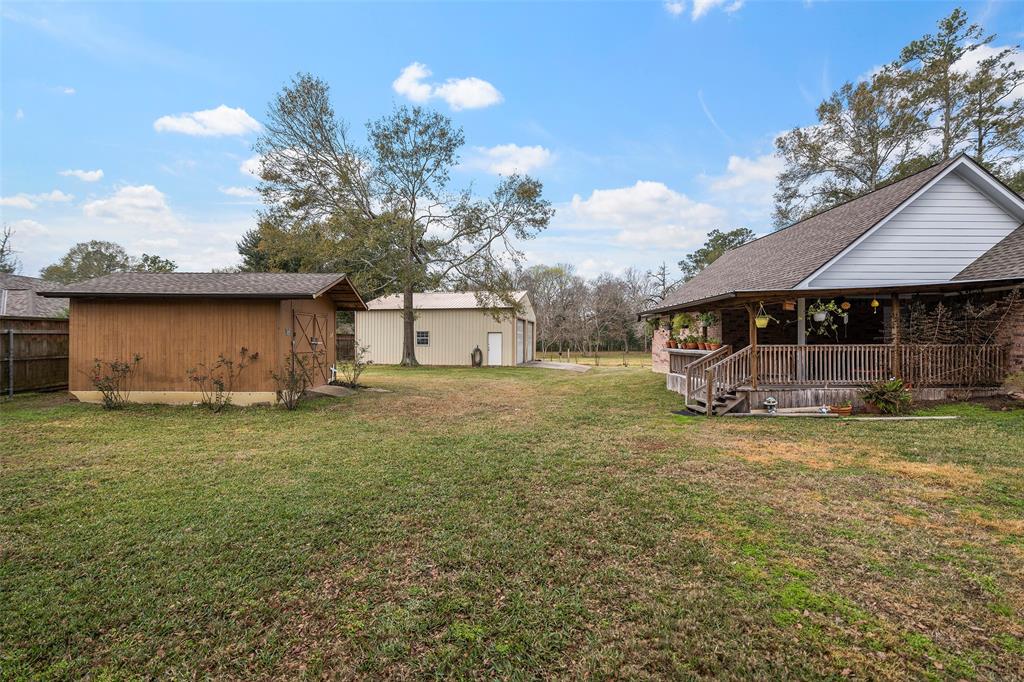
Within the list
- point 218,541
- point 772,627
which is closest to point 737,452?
point 772,627

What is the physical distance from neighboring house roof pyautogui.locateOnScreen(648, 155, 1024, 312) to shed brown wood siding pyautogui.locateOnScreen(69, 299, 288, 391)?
1115 cm

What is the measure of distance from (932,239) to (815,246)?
2.39m

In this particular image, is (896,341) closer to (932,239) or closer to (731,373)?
(731,373)

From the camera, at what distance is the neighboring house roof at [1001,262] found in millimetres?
8797

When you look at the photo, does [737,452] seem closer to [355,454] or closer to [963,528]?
[963,528]

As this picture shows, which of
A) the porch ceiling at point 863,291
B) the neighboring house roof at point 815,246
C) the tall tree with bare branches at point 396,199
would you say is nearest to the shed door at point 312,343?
the tall tree with bare branches at point 396,199

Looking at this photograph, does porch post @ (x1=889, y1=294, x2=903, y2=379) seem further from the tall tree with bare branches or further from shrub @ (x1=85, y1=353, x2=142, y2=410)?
shrub @ (x1=85, y1=353, x2=142, y2=410)

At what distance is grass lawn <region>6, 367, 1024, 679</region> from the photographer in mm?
2217

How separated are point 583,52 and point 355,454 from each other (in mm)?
13984

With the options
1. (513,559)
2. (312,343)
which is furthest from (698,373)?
(312,343)

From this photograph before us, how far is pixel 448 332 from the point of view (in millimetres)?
23859

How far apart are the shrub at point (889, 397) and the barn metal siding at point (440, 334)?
16.2 meters

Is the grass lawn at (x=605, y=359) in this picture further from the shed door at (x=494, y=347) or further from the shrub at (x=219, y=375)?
the shrub at (x=219, y=375)

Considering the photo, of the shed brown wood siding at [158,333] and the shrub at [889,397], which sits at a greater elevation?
the shed brown wood siding at [158,333]
